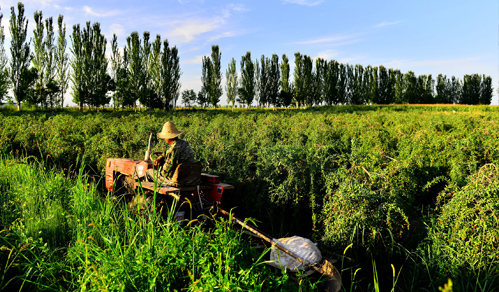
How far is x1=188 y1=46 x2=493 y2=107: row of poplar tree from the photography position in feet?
176

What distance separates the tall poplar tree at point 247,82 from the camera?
5381cm

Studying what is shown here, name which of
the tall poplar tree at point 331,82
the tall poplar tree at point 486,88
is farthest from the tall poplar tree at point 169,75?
the tall poplar tree at point 486,88

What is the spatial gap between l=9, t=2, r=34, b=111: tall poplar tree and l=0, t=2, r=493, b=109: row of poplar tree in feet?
0.34

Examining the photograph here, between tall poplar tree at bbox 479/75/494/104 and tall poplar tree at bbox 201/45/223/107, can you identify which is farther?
tall poplar tree at bbox 479/75/494/104

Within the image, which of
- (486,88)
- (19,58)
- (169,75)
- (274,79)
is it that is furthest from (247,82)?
(486,88)

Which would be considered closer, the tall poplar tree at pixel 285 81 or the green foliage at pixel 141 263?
the green foliage at pixel 141 263

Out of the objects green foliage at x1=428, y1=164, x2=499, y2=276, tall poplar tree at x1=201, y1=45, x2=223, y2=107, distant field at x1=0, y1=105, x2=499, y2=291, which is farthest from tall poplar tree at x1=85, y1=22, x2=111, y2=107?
green foliage at x1=428, y1=164, x2=499, y2=276

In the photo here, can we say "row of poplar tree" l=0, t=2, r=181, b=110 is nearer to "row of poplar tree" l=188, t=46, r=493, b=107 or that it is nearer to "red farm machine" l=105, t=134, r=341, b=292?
"row of poplar tree" l=188, t=46, r=493, b=107

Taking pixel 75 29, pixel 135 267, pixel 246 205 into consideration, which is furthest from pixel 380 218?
pixel 75 29

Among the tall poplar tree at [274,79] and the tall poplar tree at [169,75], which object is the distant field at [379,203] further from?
the tall poplar tree at [274,79]

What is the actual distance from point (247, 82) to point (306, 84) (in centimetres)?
1158

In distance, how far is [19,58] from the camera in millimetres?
38938

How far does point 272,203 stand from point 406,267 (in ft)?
8.05

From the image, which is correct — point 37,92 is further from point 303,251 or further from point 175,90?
point 303,251
